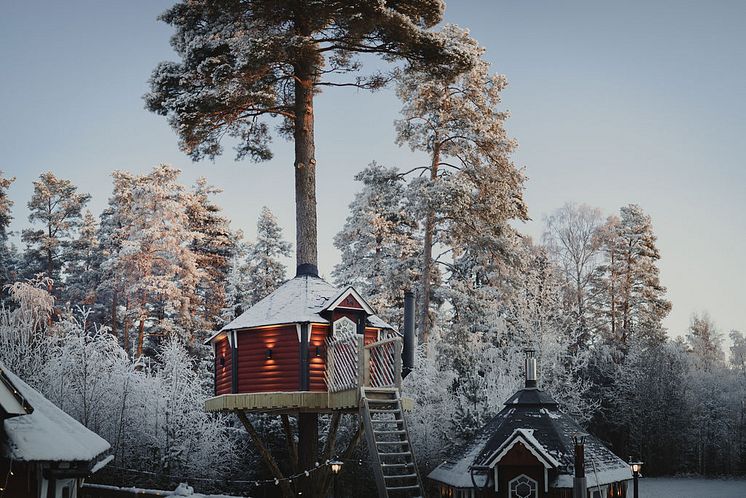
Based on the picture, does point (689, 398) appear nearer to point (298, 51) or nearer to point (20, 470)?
point (298, 51)

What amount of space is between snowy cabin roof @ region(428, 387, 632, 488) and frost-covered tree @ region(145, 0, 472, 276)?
7320 millimetres

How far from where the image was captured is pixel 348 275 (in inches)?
1393

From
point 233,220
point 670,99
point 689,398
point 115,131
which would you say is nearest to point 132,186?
point 115,131

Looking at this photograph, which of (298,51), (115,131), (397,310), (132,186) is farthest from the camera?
(132,186)

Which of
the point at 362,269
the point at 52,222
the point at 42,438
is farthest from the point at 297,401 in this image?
the point at 52,222

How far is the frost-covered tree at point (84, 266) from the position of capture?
1658 inches

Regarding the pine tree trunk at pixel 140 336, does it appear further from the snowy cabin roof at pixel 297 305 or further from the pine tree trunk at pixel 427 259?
the snowy cabin roof at pixel 297 305

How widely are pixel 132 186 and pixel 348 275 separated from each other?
38.8 feet

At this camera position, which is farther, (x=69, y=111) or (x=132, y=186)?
(x=132, y=186)

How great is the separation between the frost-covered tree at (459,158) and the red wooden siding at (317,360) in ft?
44.0

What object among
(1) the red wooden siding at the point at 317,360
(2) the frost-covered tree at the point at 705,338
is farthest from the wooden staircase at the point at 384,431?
(2) the frost-covered tree at the point at 705,338

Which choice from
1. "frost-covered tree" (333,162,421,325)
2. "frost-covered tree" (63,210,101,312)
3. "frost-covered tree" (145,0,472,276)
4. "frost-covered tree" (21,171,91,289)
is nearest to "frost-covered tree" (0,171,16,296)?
"frost-covered tree" (21,171,91,289)

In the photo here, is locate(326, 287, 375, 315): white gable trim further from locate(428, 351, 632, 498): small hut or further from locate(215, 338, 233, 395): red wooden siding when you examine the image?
locate(428, 351, 632, 498): small hut

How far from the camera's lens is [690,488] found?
3591 centimetres
